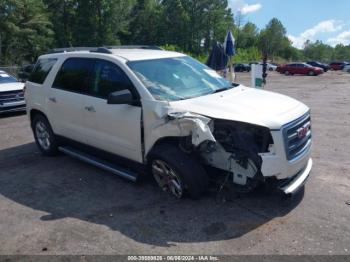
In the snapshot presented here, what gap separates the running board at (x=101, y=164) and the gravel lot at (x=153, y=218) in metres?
0.23

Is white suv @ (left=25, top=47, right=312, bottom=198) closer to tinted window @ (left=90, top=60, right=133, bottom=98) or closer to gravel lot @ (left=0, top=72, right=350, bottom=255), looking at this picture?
tinted window @ (left=90, top=60, right=133, bottom=98)

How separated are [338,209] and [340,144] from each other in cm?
319

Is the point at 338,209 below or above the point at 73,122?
below

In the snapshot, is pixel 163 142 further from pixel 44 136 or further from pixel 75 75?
pixel 44 136

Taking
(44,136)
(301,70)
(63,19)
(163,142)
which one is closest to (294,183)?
(163,142)

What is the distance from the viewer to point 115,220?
14.5 feet

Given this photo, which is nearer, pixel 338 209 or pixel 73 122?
pixel 338 209

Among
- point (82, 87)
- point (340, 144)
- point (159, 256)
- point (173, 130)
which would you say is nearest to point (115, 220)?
point (159, 256)

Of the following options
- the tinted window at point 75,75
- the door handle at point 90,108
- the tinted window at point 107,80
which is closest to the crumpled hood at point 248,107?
the tinted window at point 107,80

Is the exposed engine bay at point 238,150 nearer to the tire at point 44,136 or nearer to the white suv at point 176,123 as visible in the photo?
the white suv at point 176,123

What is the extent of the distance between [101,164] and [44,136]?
1927mm

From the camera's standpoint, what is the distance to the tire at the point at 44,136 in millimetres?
6735

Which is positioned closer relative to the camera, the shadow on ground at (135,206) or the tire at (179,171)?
the shadow on ground at (135,206)

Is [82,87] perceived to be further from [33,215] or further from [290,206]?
[290,206]
